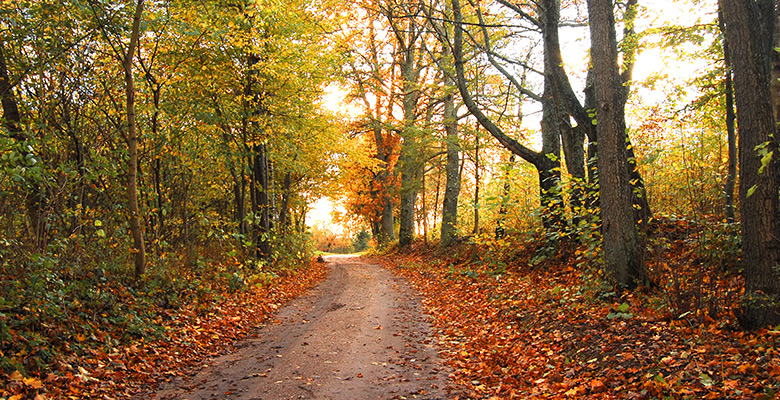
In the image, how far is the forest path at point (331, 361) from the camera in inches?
201

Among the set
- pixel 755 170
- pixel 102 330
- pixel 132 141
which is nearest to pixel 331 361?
pixel 102 330

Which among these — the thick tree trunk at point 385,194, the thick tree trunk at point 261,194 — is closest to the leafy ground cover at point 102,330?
the thick tree trunk at point 261,194

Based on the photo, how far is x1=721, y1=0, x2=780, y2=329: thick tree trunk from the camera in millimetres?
4461

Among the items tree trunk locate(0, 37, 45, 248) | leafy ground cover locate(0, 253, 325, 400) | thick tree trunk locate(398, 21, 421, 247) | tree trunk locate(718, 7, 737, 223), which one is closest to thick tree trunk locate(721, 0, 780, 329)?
tree trunk locate(718, 7, 737, 223)

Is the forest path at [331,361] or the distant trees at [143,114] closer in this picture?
the forest path at [331,361]

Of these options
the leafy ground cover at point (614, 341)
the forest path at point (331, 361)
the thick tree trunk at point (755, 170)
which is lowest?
the forest path at point (331, 361)

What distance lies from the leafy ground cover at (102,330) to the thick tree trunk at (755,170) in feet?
22.4

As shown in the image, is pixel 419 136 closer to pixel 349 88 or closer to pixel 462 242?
pixel 462 242

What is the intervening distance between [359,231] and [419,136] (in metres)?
30.9

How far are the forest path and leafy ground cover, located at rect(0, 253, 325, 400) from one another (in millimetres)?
530

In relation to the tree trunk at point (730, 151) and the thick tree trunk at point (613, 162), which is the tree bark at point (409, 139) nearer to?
the thick tree trunk at point (613, 162)

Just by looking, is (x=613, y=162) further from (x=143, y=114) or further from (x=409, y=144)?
(x=409, y=144)

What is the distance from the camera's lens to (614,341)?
5301mm

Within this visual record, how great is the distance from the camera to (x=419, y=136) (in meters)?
16.5
